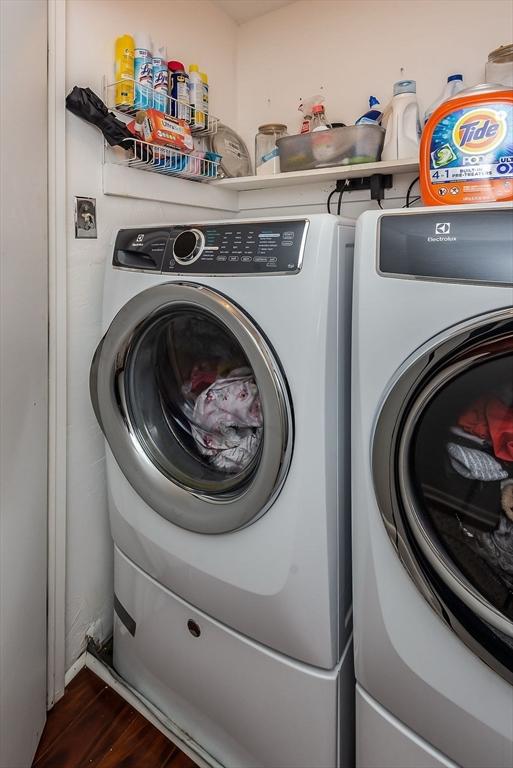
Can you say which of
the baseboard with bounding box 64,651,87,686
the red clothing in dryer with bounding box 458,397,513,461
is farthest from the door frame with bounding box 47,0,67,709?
the red clothing in dryer with bounding box 458,397,513,461

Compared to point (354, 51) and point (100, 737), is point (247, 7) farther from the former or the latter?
point (100, 737)

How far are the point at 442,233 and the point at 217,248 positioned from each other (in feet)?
1.58

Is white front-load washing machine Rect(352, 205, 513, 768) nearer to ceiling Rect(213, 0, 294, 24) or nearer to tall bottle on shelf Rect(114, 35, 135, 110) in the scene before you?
tall bottle on shelf Rect(114, 35, 135, 110)

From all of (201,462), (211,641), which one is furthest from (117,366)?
(211,641)

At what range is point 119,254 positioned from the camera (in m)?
1.26

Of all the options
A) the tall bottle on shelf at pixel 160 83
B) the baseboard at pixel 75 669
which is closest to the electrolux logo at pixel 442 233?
the tall bottle on shelf at pixel 160 83

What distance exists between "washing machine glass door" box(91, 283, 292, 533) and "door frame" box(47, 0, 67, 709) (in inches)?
5.9

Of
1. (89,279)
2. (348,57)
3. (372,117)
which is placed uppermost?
(348,57)

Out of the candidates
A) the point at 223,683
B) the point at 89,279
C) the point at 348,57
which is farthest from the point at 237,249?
the point at 348,57

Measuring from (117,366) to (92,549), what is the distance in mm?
669

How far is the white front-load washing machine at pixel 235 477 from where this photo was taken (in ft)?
3.06

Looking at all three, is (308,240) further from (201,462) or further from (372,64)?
(372,64)

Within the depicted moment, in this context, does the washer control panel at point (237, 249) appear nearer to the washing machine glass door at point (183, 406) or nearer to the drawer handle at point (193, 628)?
the washing machine glass door at point (183, 406)

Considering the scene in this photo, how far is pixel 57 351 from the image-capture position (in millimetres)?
1309
